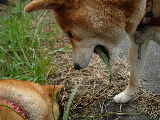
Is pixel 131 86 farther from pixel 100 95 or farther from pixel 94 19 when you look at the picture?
pixel 94 19

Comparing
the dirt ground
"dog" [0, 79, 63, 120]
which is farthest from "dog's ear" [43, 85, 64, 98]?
the dirt ground

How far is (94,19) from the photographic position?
2.51m

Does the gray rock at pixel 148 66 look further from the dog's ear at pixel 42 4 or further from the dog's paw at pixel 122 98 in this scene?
the dog's ear at pixel 42 4

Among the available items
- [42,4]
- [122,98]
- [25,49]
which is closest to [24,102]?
[42,4]

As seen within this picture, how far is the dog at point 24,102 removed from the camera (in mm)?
2180

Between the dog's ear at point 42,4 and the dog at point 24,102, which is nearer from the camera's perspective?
the dog at point 24,102

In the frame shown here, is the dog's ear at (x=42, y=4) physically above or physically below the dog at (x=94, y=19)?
above

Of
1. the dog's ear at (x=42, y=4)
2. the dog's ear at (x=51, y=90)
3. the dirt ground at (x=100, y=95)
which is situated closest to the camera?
the dog's ear at (x=42, y=4)

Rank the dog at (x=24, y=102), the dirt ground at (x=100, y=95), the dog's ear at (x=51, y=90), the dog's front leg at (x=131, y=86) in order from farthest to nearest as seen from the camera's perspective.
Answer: the dog's front leg at (x=131, y=86) < the dirt ground at (x=100, y=95) < the dog's ear at (x=51, y=90) < the dog at (x=24, y=102)

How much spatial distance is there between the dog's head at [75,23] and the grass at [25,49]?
0.64m

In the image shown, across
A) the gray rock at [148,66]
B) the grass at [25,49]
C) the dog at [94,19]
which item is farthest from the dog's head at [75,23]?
the grass at [25,49]

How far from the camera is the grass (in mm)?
3430

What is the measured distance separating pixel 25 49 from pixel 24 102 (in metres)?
1.72

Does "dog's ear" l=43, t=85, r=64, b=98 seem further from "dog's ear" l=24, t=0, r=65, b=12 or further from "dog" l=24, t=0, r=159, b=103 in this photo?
"dog's ear" l=24, t=0, r=65, b=12
